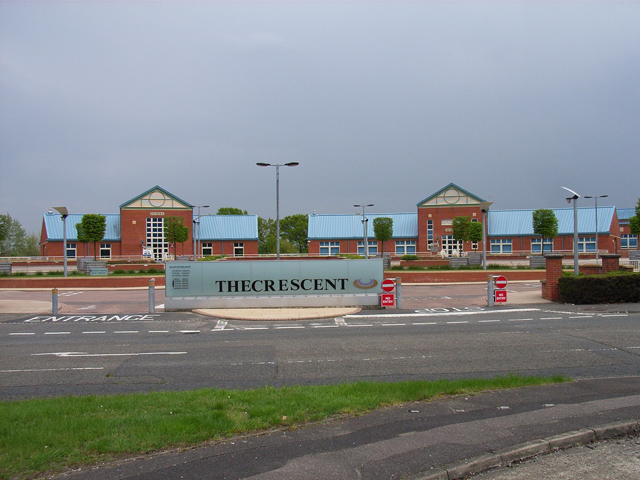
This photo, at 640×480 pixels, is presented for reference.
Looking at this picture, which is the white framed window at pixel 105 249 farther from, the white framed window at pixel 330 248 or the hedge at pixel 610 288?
the hedge at pixel 610 288

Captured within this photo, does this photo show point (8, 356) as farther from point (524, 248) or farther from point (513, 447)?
point (524, 248)

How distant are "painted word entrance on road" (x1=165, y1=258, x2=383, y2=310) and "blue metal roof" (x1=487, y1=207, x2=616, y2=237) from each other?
45617 mm

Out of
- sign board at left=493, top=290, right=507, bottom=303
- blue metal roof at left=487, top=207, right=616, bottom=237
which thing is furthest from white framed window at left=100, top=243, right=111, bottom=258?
sign board at left=493, top=290, right=507, bottom=303

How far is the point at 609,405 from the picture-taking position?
7.00m

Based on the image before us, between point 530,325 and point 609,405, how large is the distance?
9.15 m

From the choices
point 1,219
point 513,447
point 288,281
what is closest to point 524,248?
point 288,281

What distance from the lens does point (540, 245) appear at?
6100 cm

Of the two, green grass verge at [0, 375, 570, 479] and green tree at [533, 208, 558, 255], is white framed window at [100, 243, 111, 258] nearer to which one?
green tree at [533, 208, 558, 255]

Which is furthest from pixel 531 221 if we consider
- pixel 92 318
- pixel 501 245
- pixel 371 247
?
pixel 92 318

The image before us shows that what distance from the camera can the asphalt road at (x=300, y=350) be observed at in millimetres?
9656

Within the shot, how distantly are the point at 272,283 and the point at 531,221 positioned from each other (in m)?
50.1

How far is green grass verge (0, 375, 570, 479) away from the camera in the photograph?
5403 mm

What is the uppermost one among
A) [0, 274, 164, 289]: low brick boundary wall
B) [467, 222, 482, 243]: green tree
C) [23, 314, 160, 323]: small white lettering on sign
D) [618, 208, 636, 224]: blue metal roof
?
[618, 208, 636, 224]: blue metal roof

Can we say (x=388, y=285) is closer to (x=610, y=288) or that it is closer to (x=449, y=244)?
(x=610, y=288)
